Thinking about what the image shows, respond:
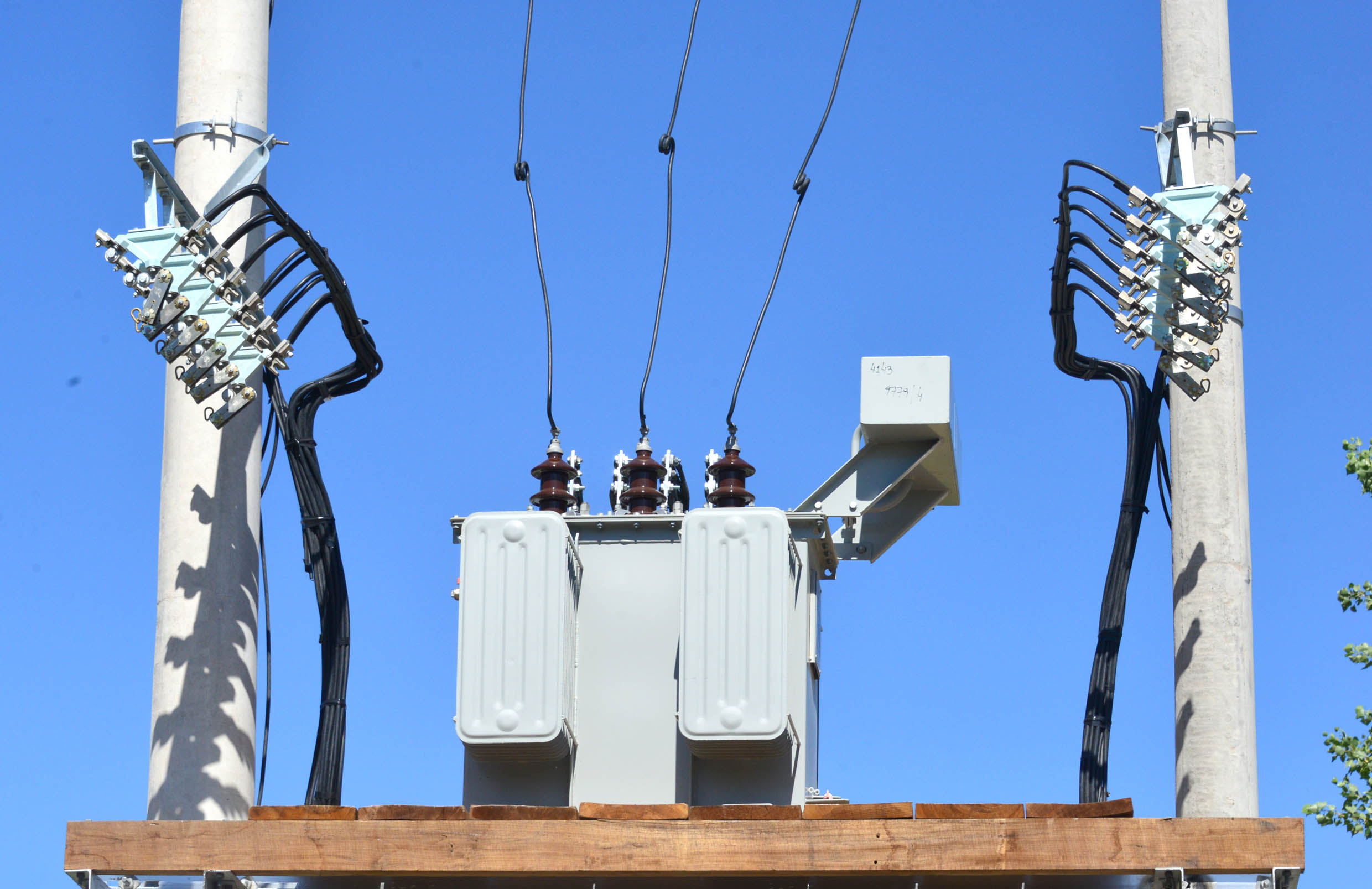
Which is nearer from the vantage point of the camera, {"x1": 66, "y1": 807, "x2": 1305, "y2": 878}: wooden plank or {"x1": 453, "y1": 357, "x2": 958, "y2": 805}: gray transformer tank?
{"x1": 66, "y1": 807, "x2": 1305, "y2": 878}: wooden plank

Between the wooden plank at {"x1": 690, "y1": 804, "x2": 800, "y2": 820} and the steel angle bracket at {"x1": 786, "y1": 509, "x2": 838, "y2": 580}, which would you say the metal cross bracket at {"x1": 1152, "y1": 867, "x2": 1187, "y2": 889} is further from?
the steel angle bracket at {"x1": 786, "y1": 509, "x2": 838, "y2": 580}

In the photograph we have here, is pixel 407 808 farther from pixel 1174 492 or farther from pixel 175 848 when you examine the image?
pixel 1174 492

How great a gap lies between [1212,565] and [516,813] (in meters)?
6.88

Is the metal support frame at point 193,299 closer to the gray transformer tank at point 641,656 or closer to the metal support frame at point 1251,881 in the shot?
the gray transformer tank at point 641,656

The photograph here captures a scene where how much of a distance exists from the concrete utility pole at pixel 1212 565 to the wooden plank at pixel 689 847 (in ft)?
17.0

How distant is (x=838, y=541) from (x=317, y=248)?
4489 mm

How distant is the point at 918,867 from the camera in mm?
8562

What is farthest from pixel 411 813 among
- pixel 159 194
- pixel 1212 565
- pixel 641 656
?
pixel 1212 565

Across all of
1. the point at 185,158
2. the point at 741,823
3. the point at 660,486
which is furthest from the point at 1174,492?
the point at 185,158

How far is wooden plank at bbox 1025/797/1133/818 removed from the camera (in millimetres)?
8656

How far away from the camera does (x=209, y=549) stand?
537 inches

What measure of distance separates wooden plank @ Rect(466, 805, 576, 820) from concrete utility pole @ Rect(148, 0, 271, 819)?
4689 millimetres

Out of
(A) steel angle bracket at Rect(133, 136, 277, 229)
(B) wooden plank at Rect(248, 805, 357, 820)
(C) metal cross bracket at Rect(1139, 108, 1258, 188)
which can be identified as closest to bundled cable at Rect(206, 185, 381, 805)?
(A) steel angle bracket at Rect(133, 136, 277, 229)

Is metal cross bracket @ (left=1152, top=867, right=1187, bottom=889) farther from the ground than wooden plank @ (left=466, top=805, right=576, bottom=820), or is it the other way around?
wooden plank @ (left=466, top=805, right=576, bottom=820)
